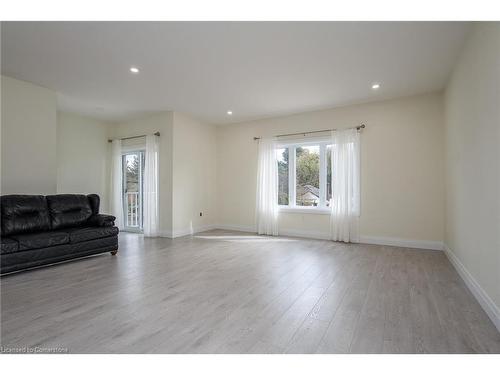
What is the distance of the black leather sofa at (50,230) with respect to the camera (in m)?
3.18

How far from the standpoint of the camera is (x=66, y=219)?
158 inches

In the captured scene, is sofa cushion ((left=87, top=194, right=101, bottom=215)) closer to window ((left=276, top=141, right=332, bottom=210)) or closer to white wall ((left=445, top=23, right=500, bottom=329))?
window ((left=276, top=141, right=332, bottom=210))

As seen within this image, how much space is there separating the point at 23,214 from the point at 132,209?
129 inches

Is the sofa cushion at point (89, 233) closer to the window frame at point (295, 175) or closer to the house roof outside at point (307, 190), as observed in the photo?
the window frame at point (295, 175)

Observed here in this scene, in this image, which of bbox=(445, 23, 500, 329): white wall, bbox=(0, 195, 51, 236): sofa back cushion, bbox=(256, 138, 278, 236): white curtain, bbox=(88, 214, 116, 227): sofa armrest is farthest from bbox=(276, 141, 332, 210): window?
bbox=(0, 195, 51, 236): sofa back cushion

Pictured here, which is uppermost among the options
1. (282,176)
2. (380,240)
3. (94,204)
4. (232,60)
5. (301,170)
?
(232,60)

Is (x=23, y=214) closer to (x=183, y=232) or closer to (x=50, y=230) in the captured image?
(x=50, y=230)

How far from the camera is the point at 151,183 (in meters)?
5.85

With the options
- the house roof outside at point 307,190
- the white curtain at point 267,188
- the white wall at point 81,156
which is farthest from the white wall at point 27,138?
the house roof outside at point 307,190

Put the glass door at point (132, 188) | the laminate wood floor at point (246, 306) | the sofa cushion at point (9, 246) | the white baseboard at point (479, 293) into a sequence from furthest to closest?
the glass door at point (132, 188) < the sofa cushion at point (9, 246) < the white baseboard at point (479, 293) < the laminate wood floor at point (246, 306)

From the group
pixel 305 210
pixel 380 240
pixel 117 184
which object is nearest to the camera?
pixel 380 240

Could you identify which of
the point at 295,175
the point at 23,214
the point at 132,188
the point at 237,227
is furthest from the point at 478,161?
the point at 132,188

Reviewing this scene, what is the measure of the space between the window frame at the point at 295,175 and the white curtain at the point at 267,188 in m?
0.21
